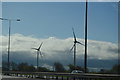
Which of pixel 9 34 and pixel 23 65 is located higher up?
pixel 9 34

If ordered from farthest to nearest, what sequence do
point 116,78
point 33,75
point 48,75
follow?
point 33,75
point 48,75
point 116,78

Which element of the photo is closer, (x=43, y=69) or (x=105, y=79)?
(x=105, y=79)

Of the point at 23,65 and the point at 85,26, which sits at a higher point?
the point at 85,26

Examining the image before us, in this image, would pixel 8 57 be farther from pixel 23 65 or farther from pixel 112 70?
pixel 112 70

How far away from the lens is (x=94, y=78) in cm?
3238

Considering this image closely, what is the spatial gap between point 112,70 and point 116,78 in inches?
187

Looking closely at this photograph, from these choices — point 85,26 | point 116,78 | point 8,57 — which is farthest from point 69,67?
point 116,78

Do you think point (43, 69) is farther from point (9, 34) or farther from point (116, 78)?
point (116, 78)

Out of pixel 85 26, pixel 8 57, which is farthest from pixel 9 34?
pixel 85 26

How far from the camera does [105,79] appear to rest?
32000mm

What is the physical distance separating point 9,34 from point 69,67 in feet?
43.1

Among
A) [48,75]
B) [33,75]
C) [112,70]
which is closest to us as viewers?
[112,70]

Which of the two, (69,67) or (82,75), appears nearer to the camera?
(82,75)

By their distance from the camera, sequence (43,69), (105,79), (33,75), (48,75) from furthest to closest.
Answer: (43,69) → (33,75) → (48,75) → (105,79)
